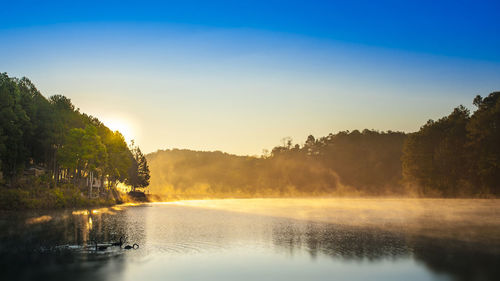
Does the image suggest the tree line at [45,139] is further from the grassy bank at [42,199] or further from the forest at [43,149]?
the grassy bank at [42,199]

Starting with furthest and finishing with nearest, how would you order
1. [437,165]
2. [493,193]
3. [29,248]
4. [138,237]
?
[437,165], [493,193], [138,237], [29,248]

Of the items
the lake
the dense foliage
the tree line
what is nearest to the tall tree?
the tree line

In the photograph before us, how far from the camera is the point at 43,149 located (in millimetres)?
99375

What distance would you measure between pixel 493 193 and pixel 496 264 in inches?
4399

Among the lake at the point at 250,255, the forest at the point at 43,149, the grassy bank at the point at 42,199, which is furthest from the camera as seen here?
the forest at the point at 43,149

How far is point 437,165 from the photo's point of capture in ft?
457

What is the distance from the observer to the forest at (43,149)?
76175mm

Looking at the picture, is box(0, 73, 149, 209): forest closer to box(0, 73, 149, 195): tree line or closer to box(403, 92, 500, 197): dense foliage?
box(0, 73, 149, 195): tree line

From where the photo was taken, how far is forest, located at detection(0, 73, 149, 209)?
76.2 meters

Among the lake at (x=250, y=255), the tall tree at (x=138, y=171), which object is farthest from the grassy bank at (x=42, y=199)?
the tall tree at (x=138, y=171)

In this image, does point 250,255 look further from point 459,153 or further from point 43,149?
point 459,153

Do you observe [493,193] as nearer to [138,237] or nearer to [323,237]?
[323,237]

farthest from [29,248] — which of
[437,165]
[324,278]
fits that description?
[437,165]

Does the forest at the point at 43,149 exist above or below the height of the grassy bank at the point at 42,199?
above
